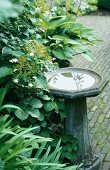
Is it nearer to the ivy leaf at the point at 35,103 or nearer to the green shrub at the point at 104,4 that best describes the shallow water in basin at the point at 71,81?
the ivy leaf at the point at 35,103

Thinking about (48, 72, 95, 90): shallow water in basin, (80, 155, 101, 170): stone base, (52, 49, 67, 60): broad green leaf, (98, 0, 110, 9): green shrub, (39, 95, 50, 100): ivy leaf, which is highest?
(48, 72, 95, 90): shallow water in basin

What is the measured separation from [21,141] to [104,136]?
2.13 metres

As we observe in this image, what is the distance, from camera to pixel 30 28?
3238 mm

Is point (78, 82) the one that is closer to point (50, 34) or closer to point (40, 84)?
Answer: point (40, 84)

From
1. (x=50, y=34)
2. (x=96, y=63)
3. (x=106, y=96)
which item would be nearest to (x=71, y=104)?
(x=50, y=34)

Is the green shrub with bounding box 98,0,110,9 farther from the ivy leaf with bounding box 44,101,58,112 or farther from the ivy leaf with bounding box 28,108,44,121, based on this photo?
the ivy leaf with bounding box 28,108,44,121

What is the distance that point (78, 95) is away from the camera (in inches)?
109

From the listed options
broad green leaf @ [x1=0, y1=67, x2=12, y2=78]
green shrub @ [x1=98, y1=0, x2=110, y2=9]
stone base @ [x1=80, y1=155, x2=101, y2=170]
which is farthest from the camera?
green shrub @ [x1=98, y1=0, x2=110, y2=9]

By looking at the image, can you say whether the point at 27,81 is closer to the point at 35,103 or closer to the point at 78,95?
the point at 35,103

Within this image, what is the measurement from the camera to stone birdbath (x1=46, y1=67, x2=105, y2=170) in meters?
2.81

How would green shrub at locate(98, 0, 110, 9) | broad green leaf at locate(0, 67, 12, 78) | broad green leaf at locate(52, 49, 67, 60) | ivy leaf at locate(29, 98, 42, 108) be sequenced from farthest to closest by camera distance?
green shrub at locate(98, 0, 110, 9) → broad green leaf at locate(52, 49, 67, 60) → ivy leaf at locate(29, 98, 42, 108) → broad green leaf at locate(0, 67, 12, 78)

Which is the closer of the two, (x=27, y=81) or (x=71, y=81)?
(x=27, y=81)

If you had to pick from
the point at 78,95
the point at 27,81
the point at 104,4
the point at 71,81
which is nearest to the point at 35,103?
the point at 27,81

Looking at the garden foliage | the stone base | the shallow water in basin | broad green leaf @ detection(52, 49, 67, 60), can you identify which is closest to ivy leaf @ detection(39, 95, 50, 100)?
the garden foliage
